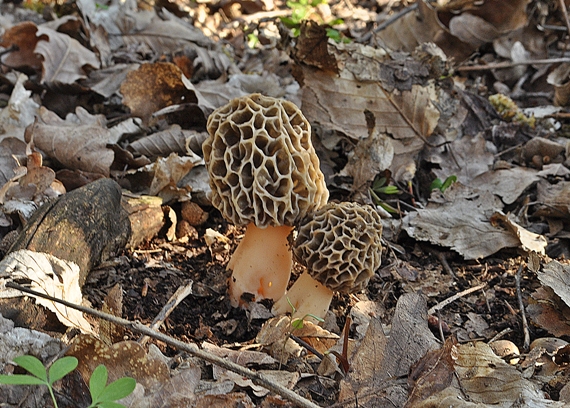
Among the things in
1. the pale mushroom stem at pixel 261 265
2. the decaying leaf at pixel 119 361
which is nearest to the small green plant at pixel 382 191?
the pale mushroom stem at pixel 261 265

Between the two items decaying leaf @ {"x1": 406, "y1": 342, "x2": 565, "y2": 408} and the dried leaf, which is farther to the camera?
the dried leaf

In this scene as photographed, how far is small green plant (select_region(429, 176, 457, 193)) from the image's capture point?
4489 millimetres

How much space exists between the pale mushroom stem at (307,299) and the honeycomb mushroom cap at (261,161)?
40cm

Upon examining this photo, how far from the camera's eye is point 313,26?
4.54 meters

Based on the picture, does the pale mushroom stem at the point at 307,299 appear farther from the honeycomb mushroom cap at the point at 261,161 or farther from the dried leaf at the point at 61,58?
the dried leaf at the point at 61,58

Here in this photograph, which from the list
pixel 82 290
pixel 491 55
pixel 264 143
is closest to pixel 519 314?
pixel 264 143

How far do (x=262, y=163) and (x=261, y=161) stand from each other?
0.05 metres

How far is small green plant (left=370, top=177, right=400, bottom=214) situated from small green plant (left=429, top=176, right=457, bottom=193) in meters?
0.34

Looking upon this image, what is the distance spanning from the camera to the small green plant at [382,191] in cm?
430

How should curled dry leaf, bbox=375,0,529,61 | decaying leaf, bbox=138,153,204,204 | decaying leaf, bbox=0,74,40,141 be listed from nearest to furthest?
1. decaying leaf, bbox=138,153,204,204
2. decaying leaf, bbox=0,74,40,141
3. curled dry leaf, bbox=375,0,529,61

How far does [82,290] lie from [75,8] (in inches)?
183

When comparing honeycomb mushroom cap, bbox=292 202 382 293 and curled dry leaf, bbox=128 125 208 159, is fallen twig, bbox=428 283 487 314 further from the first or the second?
curled dry leaf, bbox=128 125 208 159

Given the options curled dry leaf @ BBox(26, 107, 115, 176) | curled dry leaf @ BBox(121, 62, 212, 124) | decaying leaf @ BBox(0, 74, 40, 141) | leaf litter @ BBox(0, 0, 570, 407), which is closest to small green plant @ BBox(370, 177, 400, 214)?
leaf litter @ BBox(0, 0, 570, 407)

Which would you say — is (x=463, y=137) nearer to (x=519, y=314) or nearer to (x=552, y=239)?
(x=552, y=239)
